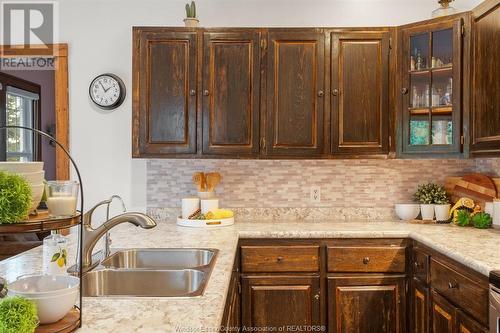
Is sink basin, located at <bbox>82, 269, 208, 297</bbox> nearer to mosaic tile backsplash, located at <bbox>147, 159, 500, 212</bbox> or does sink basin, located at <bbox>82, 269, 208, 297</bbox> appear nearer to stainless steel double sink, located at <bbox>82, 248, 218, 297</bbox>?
stainless steel double sink, located at <bbox>82, 248, 218, 297</bbox>

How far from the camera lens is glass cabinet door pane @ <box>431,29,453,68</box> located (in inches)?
105

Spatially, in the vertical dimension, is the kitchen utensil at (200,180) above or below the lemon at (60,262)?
above

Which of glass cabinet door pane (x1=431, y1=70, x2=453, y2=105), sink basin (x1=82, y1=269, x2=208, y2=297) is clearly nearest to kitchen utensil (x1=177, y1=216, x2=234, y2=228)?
sink basin (x1=82, y1=269, x2=208, y2=297)

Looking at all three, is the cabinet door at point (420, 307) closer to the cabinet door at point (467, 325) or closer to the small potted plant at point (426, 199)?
the cabinet door at point (467, 325)

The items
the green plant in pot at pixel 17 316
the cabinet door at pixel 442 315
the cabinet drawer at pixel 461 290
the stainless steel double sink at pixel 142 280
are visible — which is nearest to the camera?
the green plant in pot at pixel 17 316

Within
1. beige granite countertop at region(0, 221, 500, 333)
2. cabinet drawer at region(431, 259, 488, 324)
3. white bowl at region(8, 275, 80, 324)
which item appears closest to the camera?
white bowl at region(8, 275, 80, 324)

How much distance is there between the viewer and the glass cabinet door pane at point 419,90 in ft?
9.05

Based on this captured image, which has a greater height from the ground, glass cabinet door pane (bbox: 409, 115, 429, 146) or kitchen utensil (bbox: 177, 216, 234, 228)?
glass cabinet door pane (bbox: 409, 115, 429, 146)

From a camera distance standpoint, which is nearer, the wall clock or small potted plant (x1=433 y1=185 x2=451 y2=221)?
small potted plant (x1=433 y1=185 x2=451 y2=221)

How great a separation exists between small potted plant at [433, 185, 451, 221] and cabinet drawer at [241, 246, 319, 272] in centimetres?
106

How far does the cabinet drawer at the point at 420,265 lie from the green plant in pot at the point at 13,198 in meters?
2.08

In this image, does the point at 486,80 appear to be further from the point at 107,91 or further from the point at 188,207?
the point at 107,91

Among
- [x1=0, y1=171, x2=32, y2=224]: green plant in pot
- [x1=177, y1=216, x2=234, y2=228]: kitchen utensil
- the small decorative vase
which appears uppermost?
the small decorative vase

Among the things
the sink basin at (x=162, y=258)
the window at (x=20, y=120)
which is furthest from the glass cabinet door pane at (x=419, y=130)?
the window at (x=20, y=120)
